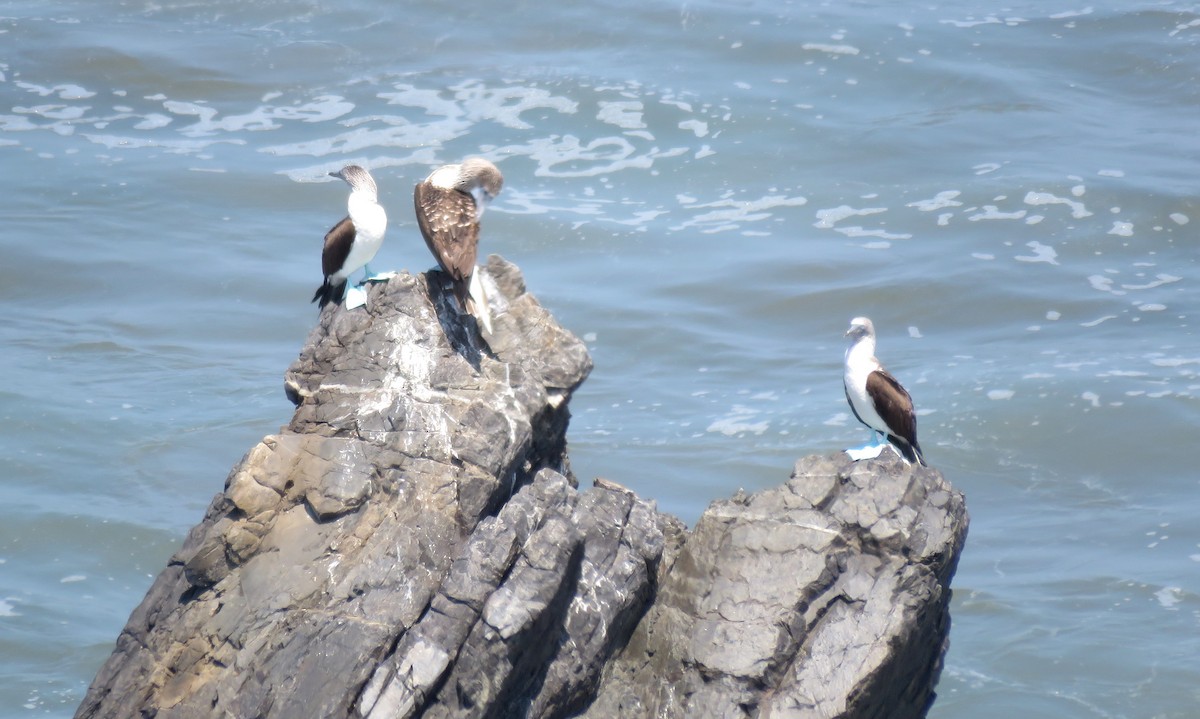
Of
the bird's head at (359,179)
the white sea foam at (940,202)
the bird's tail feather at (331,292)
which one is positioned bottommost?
the white sea foam at (940,202)

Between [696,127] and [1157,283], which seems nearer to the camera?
[1157,283]

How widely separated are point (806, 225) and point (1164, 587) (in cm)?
912

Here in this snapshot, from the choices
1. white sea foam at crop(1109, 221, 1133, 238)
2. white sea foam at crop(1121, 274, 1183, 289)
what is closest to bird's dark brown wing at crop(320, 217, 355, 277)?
white sea foam at crop(1121, 274, 1183, 289)

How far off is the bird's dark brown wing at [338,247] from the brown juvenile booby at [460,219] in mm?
397

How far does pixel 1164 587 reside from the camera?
1209 centimetres

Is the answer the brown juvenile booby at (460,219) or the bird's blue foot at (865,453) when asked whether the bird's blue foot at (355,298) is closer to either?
the brown juvenile booby at (460,219)

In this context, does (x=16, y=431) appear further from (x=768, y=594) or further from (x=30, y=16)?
(x=30, y=16)

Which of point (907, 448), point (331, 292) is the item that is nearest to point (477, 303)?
point (331, 292)

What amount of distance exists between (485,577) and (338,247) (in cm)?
248

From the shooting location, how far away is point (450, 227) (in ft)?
25.1

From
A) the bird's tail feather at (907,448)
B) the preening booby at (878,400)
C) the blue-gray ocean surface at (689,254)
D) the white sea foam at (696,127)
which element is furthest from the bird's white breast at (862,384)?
the white sea foam at (696,127)

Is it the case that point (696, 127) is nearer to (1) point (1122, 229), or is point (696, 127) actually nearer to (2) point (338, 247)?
(1) point (1122, 229)

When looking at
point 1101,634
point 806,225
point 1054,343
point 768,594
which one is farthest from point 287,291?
point 768,594

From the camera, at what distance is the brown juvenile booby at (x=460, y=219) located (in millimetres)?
7441
